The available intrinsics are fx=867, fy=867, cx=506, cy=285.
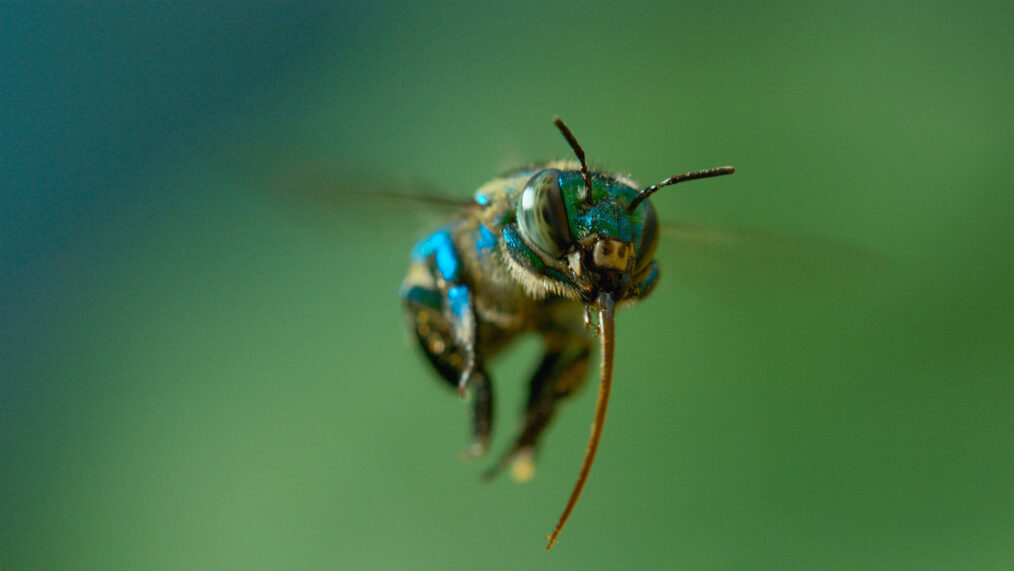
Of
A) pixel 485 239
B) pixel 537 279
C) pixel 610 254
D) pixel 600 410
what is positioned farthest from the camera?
pixel 485 239

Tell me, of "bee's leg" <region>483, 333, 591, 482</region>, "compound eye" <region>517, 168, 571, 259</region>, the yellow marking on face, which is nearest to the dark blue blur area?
"bee's leg" <region>483, 333, 591, 482</region>

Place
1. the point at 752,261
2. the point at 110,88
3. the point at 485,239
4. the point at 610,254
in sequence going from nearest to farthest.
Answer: the point at 610,254, the point at 485,239, the point at 752,261, the point at 110,88

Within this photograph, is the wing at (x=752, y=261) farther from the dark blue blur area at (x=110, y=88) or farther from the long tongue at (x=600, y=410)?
the dark blue blur area at (x=110, y=88)

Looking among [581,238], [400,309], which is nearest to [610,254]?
[581,238]

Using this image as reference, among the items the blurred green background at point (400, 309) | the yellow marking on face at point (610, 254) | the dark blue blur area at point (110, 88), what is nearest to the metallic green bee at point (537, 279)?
the yellow marking on face at point (610, 254)

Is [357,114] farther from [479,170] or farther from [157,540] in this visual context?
[157,540]

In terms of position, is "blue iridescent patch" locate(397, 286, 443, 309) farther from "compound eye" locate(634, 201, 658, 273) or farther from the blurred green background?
"compound eye" locate(634, 201, 658, 273)

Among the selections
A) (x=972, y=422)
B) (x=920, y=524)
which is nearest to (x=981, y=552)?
(x=920, y=524)

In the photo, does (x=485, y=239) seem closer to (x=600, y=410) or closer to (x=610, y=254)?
(x=610, y=254)
